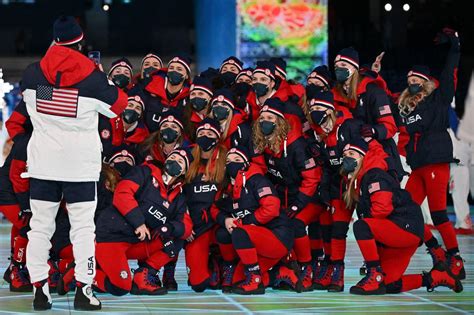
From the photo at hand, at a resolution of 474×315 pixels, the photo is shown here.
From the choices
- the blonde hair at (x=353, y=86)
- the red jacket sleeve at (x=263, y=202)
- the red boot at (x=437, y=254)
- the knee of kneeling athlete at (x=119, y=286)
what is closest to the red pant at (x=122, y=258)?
the knee of kneeling athlete at (x=119, y=286)

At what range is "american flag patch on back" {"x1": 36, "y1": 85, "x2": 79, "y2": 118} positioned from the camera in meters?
6.82

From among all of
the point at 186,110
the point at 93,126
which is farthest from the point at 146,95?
the point at 93,126

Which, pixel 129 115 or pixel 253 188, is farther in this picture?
pixel 129 115

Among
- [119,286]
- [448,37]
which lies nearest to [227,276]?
[119,286]

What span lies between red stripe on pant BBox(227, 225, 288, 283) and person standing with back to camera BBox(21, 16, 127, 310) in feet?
4.06

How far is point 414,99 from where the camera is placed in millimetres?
8766

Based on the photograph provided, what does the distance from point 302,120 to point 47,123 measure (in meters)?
2.15

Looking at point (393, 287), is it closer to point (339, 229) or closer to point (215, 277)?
point (339, 229)

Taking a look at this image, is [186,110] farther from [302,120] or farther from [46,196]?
[46,196]

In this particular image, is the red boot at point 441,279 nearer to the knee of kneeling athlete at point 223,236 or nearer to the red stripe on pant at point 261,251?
the red stripe on pant at point 261,251

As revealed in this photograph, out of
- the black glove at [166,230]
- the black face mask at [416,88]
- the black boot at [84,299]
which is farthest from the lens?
the black face mask at [416,88]

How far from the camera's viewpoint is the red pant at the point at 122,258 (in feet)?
25.4

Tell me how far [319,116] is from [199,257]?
1177 millimetres

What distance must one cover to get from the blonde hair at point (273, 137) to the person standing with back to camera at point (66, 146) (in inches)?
55.8
